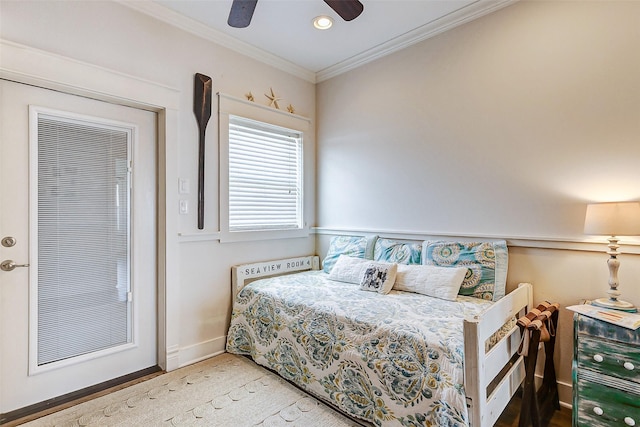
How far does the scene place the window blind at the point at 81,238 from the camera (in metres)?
2.03

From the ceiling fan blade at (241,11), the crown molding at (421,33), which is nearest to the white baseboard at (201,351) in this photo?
the ceiling fan blade at (241,11)

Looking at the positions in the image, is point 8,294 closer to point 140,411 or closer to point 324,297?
point 140,411

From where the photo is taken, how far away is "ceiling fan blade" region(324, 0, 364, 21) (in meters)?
1.79

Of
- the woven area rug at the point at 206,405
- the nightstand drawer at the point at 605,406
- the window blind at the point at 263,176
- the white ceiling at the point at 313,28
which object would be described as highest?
the white ceiling at the point at 313,28

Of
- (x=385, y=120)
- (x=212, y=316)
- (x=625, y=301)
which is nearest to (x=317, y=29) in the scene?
(x=385, y=120)

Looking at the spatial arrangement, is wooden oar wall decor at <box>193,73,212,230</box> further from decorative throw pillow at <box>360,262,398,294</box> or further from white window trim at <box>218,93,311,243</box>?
decorative throw pillow at <box>360,262,398,294</box>

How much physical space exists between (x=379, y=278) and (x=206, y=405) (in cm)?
144

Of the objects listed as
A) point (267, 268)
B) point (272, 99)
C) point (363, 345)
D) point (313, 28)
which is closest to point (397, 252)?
point (363, 345)

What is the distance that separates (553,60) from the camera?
2.06 m

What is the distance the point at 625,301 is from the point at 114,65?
141 inches

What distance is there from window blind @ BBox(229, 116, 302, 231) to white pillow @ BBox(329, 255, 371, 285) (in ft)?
2.65

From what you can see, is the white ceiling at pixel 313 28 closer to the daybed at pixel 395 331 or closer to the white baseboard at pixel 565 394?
the daybed at pixel 395 331

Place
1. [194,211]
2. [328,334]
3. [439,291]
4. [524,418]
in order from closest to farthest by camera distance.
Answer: [524,418] < [328,334] < [439,291] < [194,211]

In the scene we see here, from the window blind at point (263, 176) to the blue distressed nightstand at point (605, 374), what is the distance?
249cm
